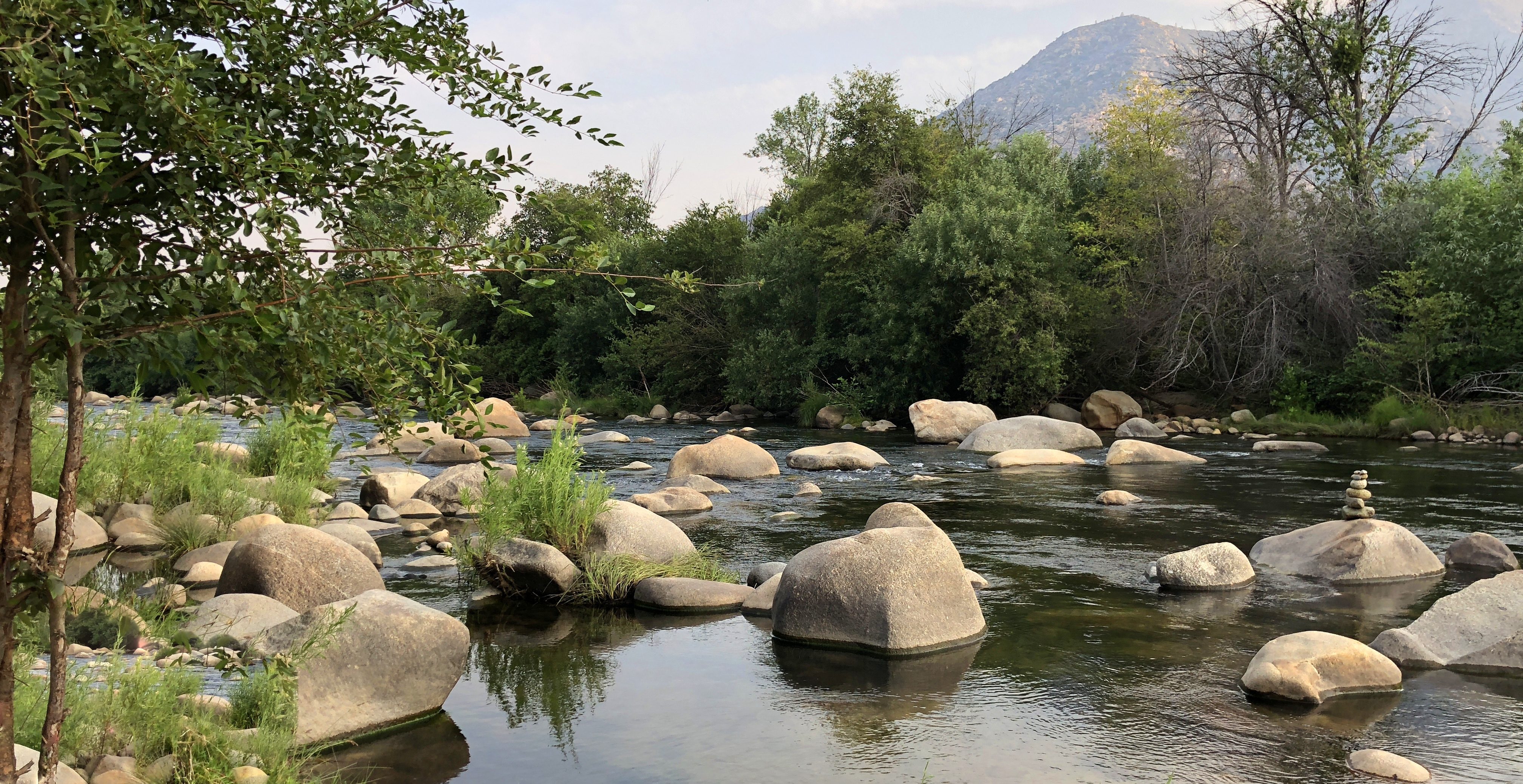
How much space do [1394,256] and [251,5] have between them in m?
27.0

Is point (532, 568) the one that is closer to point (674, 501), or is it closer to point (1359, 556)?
point (674, 501)

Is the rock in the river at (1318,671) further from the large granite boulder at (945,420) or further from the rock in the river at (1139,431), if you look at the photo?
the large granite boulder at (945,420)

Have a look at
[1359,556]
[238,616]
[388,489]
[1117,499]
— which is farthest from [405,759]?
[1117,499]

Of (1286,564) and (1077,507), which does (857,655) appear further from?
(1077,507)

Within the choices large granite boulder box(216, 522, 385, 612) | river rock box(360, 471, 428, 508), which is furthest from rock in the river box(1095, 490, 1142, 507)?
large granite boulder box(216, 522, 385, 612)

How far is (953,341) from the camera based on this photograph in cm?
2938

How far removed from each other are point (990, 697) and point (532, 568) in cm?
404

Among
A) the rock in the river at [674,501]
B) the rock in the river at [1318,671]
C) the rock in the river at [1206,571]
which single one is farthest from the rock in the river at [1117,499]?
the rock in the river at [1318,671]

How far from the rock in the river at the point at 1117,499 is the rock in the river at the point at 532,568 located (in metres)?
7.80

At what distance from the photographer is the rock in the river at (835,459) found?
1845 centimetres

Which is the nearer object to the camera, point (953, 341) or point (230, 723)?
point (230, 723)

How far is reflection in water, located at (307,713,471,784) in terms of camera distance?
5.34 metres

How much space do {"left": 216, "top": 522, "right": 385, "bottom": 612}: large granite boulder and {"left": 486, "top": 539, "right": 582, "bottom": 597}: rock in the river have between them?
105 centimetres

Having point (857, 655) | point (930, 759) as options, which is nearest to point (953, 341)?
point (857, 655)
